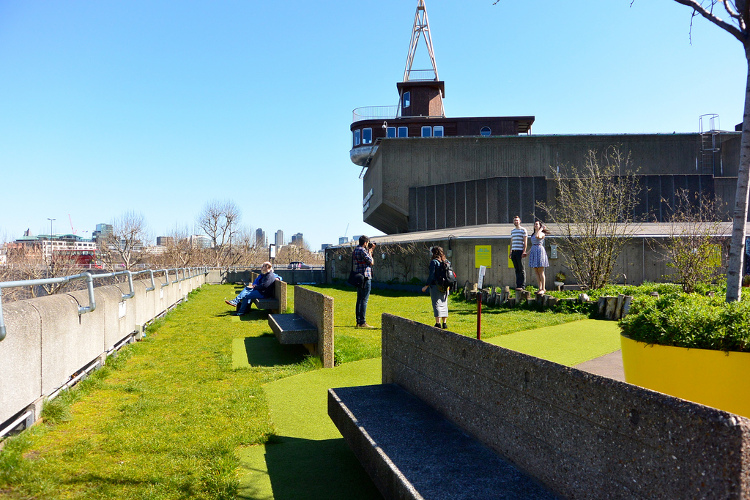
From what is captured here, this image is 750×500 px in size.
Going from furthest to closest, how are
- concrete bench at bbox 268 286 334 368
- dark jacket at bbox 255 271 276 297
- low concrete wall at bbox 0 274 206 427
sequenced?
dark jacket at bbox 255 271 276 297
concrete bench at bbox 268 286 334 368
low concrete wall at bbox 0 274 206 427

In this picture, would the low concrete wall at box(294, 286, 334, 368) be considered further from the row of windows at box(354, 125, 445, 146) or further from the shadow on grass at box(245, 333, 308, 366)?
the row of windows at box(354, 125, 445, 146)

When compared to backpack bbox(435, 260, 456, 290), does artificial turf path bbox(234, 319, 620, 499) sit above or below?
below

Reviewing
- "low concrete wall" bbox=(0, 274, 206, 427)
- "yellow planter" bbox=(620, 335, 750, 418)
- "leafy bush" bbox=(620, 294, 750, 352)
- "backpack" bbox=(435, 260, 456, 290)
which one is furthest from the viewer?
"backpack" bbox=(435, 260, 456, 290)

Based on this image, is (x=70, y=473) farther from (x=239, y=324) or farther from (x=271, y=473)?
(x=239, y=324)

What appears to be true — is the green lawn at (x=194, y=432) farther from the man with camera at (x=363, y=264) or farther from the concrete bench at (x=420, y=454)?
the man with camera at (x=363, y=264)

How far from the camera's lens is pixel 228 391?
6918 mm

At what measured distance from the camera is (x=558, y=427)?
2615 millimetres

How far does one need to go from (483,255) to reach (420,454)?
22273 millimetres

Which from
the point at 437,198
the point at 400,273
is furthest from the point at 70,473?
the point at 437,198

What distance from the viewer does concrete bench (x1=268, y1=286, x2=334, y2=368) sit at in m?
7.97

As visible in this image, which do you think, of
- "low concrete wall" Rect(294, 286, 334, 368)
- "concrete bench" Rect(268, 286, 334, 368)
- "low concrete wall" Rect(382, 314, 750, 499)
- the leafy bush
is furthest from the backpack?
"low concrete wall" Rect(382, 314, 750, 499)

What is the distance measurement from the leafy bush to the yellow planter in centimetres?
7

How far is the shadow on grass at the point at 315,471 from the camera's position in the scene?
157 inches

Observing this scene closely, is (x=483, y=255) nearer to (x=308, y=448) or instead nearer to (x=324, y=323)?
(x=324, y=323)
